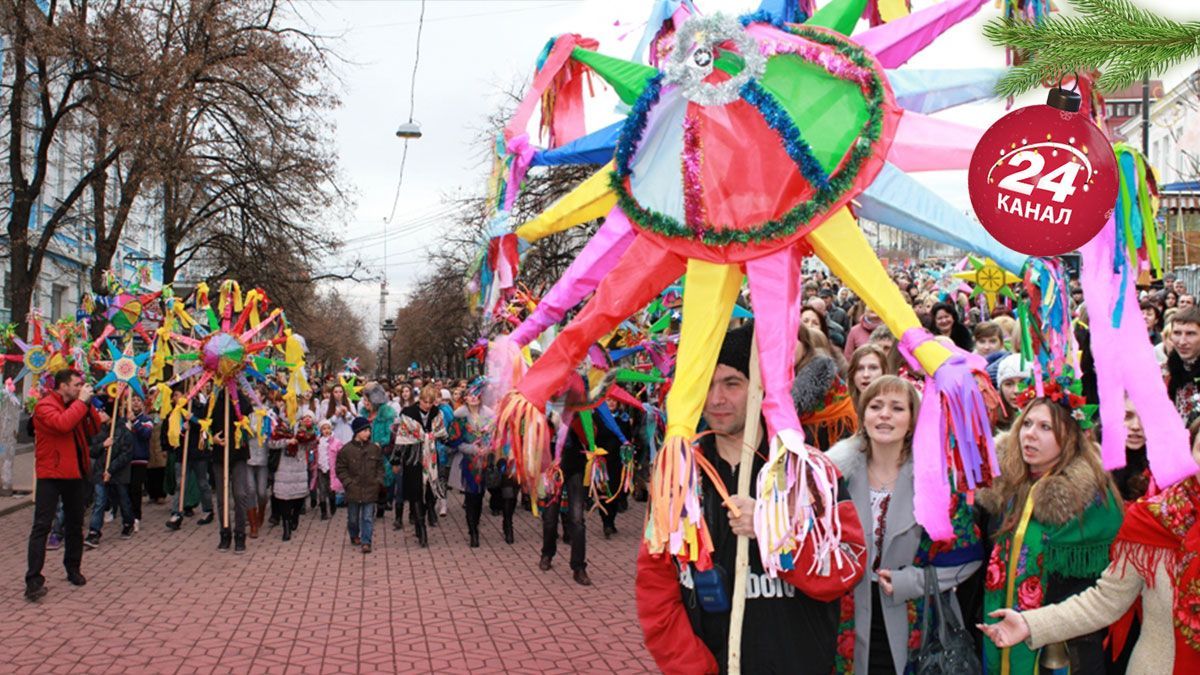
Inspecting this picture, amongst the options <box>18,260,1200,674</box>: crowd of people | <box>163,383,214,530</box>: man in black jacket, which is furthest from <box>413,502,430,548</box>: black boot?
<box>18,260,1200,674</box>: crowd of people

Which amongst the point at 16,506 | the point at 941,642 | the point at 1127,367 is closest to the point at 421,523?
the point at 16,506

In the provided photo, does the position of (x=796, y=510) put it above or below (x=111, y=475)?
above

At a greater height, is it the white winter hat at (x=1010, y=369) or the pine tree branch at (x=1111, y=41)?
the pine tree branch at (x=1111, y=41)

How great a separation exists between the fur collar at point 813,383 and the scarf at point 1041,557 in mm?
800

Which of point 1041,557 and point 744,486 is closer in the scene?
point 744,486

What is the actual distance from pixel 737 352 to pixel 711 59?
2.92 ft

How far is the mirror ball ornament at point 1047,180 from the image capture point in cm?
286

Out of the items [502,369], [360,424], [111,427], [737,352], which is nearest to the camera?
[737,352]

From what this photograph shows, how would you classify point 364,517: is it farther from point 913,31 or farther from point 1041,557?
point 913,31

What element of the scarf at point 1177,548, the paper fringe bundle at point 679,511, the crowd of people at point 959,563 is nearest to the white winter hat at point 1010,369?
the crowd of people at point 959,563

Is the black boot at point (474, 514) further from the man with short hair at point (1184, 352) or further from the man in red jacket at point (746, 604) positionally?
the man in red jacket at point (746, 604)

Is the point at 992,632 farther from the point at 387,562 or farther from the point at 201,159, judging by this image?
the point at 201,159

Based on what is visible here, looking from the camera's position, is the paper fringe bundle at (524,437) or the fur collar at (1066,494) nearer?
the paper fringe bundle at (524,437)

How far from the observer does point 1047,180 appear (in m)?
2.87
